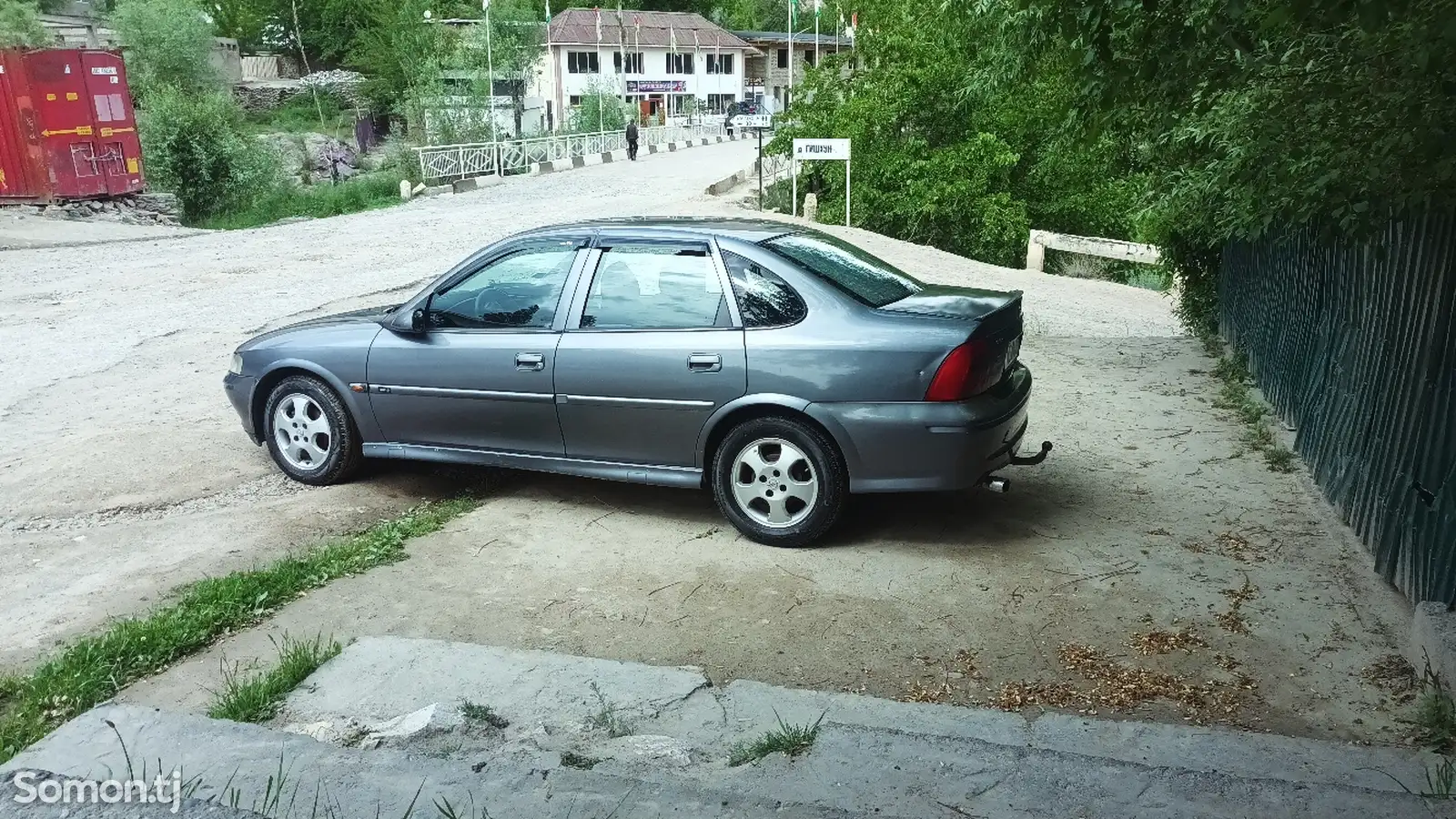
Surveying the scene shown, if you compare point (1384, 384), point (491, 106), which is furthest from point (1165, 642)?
point (491, 106)

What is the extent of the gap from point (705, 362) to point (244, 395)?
10.6ft

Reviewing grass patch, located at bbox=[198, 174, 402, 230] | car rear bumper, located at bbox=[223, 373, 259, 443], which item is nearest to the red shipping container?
grass patch, located at bbox=[198, 174, 402, 230]

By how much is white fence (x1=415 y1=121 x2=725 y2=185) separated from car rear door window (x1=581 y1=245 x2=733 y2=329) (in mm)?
28992

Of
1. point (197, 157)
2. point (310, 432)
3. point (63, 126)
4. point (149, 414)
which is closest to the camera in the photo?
point (310, 432)

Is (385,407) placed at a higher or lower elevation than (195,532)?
higher

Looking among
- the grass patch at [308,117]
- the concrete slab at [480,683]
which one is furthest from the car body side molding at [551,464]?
the grass patch at [308,117]

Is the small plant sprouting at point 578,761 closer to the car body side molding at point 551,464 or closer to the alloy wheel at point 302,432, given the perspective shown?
the car body side molding at point 551,464

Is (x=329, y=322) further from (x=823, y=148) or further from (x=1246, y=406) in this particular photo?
(x=823, y=148)

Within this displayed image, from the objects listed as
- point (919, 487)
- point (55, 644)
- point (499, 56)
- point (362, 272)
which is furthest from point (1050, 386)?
point (499, 56)

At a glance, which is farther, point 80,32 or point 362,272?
point 80,32

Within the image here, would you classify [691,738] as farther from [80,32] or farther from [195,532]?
[80,32]

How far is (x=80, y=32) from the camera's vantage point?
168 ft

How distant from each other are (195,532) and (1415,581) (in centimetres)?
607

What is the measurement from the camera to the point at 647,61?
8138cm
